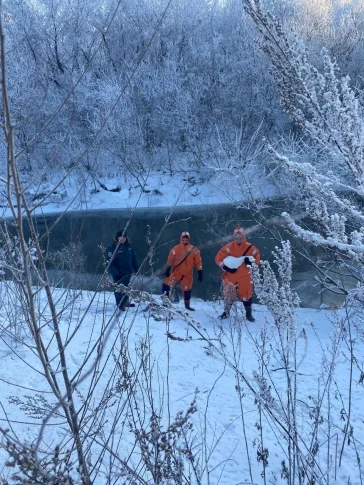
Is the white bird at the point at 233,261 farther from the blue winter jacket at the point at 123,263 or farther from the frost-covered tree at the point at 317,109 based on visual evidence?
the frost-covered tree at the point at 317,109

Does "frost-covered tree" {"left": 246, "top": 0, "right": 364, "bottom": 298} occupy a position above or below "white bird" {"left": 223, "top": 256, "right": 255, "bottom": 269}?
above

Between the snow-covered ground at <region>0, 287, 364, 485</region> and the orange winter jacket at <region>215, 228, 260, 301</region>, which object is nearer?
the snow-covered ground at <region>0, 287, 364, 485</region>

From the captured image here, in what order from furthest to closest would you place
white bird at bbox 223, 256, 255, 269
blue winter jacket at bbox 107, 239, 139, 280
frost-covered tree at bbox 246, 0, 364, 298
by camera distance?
blue winter jacket at bbox 107, 239, 139, 280
white bird at bbox 223, 256, 255, 269
frost-covered tree at bbox 246, 0, 364, 298

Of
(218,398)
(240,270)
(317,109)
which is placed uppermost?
(317,109)

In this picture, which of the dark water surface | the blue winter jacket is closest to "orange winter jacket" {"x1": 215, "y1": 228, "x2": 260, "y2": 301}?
the dark water surface

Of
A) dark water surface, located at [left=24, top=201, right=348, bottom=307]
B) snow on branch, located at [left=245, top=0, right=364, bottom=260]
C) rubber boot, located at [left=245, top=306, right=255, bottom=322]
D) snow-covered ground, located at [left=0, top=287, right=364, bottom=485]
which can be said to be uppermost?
snow on branch, located at [left=245, top=0, right=364, bottom=260]

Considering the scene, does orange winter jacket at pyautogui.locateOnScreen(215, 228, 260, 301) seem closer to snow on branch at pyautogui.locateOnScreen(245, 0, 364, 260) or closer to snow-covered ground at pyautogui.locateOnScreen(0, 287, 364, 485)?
snow-covered ground at pyautogui.locateOnScreen(0, 287, 364, 485)

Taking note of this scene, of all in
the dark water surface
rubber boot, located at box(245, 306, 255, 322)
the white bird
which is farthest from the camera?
the dark water surface

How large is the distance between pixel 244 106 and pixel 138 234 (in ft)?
40.4

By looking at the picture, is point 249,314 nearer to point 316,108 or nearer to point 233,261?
point 233,261

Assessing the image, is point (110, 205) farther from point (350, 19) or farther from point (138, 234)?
point (350, 19)

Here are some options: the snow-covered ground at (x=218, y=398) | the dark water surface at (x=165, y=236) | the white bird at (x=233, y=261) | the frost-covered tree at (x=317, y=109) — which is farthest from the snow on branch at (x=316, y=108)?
the dark water surface at (x=165, y=236)

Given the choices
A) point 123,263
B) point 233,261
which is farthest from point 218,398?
point 123,263

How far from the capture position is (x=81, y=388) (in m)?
5.07
